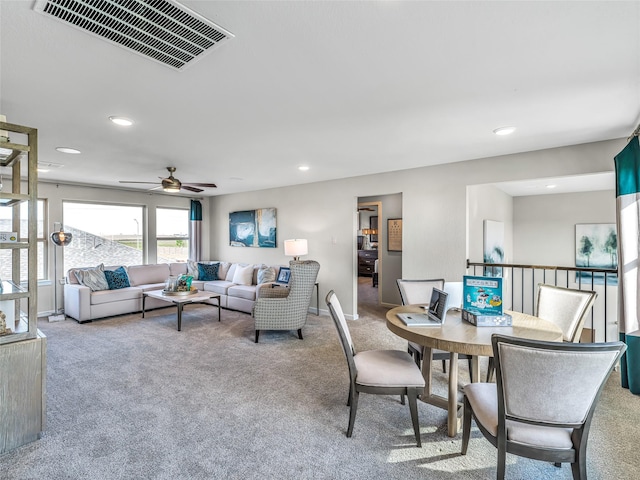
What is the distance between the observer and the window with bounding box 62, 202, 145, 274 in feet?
19.4

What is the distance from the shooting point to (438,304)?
2.33 m

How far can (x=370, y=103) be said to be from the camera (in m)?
2.39

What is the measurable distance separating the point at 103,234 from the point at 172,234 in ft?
4.46

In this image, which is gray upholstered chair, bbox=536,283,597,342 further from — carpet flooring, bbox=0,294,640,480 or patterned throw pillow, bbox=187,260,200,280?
patterned throw pillow, bbox=187,260,200,280

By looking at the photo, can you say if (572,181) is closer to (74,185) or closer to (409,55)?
(409,55)

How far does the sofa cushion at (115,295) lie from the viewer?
517 cm

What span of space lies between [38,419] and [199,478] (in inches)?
48.4

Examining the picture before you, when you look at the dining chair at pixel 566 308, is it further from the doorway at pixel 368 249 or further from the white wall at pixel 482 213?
the doorway at pixel 368 249

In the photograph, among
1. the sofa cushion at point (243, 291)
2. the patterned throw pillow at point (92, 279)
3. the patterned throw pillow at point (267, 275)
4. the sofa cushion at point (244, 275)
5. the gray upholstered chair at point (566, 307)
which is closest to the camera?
the gray upholstered chair at point (566, 307)

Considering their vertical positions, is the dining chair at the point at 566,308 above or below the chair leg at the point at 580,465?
above

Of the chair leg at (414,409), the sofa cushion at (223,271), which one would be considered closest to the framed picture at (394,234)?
the sofa cushion at (223,271)

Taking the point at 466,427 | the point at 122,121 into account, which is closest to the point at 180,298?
the point at 122,121

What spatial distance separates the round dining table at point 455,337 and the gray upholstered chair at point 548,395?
300 mm

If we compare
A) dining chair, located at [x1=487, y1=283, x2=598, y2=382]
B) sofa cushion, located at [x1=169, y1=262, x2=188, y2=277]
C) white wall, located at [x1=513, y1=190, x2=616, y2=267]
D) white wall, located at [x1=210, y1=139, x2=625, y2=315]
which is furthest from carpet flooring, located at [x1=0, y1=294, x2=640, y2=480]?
white wall, located at [x1=513, y1=190, x2=616, y2=267]
